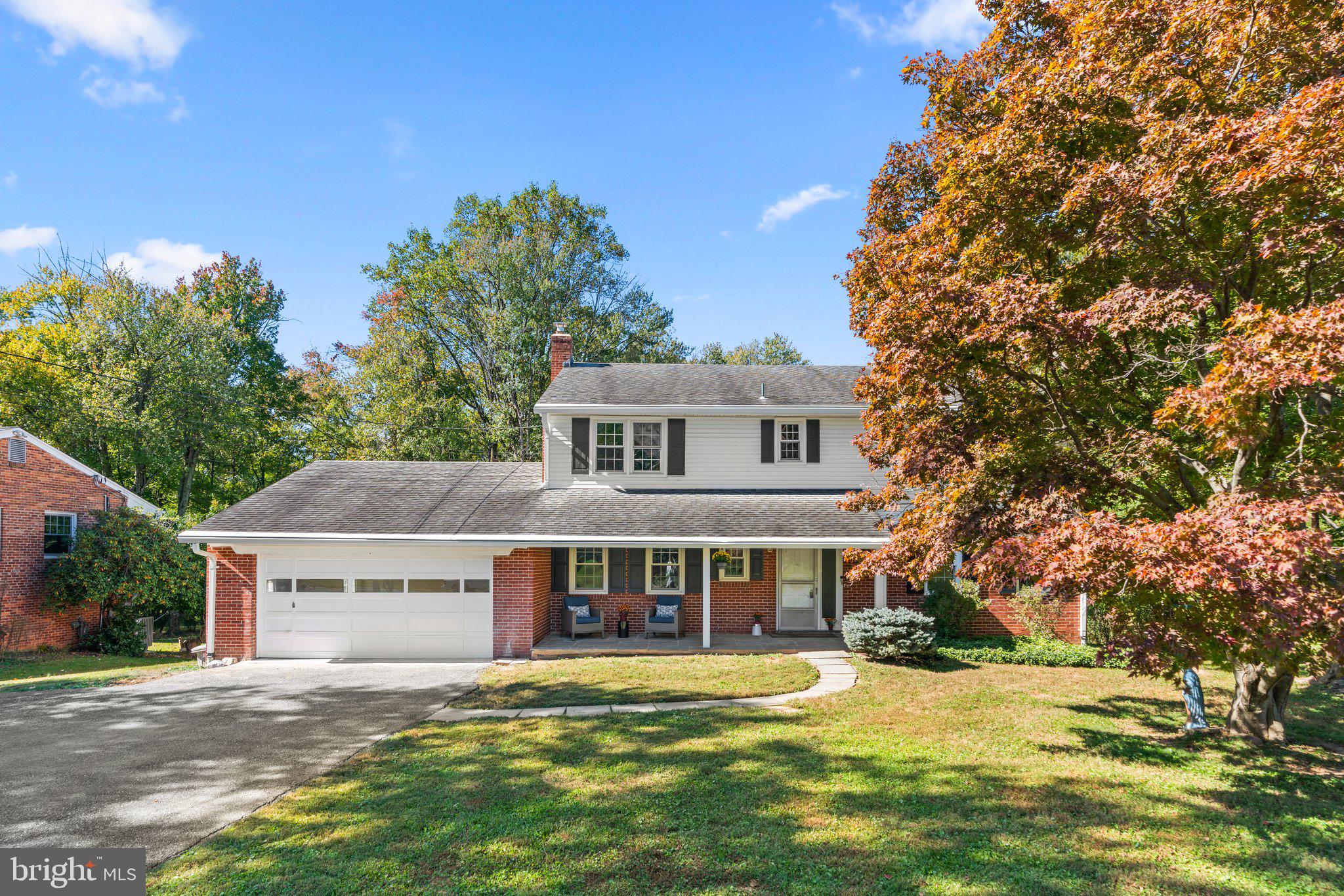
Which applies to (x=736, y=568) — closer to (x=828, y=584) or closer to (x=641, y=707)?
(x=828, y=584)

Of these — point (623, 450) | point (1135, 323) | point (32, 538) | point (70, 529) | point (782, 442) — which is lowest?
point (32, 538)

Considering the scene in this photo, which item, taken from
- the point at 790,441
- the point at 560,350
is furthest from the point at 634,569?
the point at 560,350

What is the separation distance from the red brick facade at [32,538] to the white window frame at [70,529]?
4 cm

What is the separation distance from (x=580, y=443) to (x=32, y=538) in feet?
49.8

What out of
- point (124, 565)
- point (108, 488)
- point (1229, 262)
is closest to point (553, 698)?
point (1229, 262)

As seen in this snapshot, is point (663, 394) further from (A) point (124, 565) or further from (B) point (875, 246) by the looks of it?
(A) point (124, 565)

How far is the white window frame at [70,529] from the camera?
58.4 feet

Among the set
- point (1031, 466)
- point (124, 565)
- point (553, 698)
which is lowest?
point (553, 698)

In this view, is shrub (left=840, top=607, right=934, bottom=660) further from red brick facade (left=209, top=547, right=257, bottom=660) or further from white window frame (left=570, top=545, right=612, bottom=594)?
→ red brick facade (left=209, top=547, right=257, bottom=660)

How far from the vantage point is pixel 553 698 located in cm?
1039

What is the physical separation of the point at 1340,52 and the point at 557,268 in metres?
30.0

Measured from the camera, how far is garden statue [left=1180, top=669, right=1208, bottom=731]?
8.71m

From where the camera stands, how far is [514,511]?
15.1m

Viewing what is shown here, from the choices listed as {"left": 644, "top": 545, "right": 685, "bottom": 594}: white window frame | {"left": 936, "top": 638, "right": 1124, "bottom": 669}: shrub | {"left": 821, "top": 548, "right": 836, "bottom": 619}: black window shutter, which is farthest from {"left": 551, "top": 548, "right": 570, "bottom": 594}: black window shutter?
{"left": 936, "top": 638, "right": 1124, "bottom": 669}: shrub
